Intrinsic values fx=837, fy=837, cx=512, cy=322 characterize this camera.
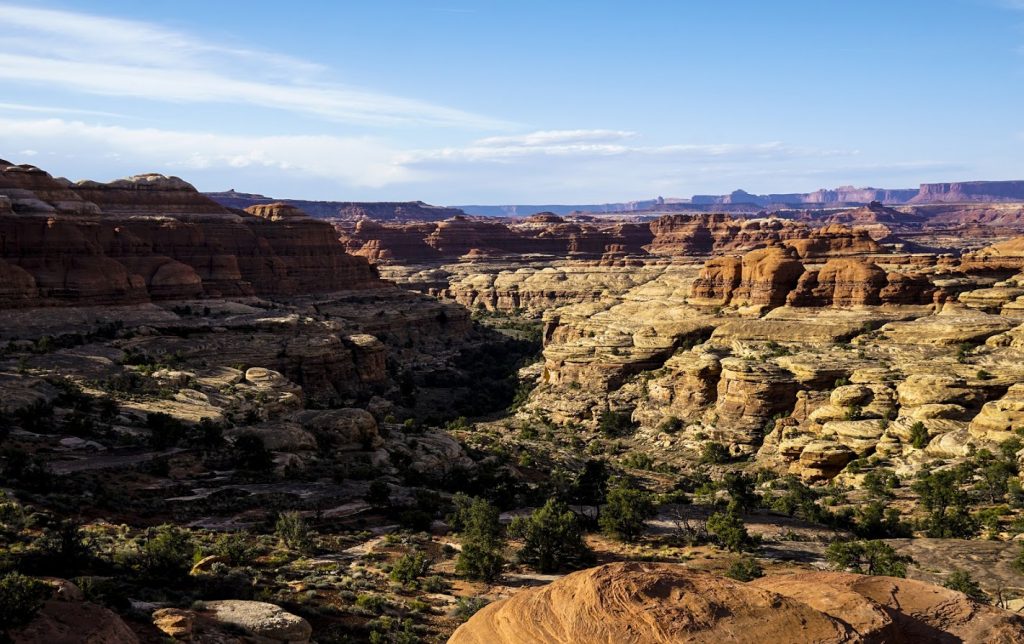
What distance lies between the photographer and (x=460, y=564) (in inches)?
1102

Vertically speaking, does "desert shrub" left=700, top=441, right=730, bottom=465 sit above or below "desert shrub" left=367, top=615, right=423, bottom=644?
below

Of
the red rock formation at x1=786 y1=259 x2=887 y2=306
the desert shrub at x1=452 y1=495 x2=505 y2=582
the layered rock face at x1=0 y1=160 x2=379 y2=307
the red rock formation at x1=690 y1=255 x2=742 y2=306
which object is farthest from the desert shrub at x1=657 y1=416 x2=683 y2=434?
the layered rock face at x1=0 y1=160 x2=379 y2=307

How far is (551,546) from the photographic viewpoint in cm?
2973

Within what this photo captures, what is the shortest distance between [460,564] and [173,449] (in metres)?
19.8

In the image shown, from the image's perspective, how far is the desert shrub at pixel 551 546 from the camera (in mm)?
29594

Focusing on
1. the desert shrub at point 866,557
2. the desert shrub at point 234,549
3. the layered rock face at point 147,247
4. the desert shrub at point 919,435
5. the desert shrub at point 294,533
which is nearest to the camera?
the desert shrub at point 234,549

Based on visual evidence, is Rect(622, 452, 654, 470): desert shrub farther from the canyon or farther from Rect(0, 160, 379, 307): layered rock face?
Rect(0, 160, 379, 307): layered rock face

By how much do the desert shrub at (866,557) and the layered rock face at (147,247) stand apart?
63205 millimetres

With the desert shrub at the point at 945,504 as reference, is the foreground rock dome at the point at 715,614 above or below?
above

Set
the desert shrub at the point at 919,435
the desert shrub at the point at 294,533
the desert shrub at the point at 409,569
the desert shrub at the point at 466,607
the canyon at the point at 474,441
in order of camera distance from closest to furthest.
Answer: the canyon at the point at 474,441 < the desert shrub at the point at 466,607 < the desert shrub at the point at 409,569 < the desert shrub at the point at 294,533 < the desert shrub at the point at 919,435

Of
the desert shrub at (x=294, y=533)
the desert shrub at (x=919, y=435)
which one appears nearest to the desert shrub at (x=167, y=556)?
the desert shrub at (x=294, y=533)

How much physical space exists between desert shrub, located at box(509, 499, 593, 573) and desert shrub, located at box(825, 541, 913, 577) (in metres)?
8.95

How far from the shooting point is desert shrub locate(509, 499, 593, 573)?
29.6 metres

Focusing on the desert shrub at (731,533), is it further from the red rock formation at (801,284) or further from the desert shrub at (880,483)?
the red rock formation at (801,284)
